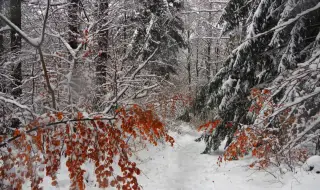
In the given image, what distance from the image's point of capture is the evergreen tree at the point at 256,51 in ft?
20.6

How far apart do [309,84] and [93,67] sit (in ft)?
22.2

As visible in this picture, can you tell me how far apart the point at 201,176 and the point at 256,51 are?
425 cm

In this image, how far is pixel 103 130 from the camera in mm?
3070

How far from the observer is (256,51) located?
7.59 metres

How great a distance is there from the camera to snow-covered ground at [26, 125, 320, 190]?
6.05 m

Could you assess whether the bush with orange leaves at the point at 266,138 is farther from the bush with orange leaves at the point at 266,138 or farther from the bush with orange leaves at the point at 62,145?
the bush with orange leaves at the point at 62,145

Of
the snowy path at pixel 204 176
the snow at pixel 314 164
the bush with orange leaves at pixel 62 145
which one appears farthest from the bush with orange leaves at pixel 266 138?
the bush with orange leaves at pixel 62 145

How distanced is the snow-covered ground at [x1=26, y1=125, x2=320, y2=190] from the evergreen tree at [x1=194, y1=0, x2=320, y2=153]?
111 centimetres

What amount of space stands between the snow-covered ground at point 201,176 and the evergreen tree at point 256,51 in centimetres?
111

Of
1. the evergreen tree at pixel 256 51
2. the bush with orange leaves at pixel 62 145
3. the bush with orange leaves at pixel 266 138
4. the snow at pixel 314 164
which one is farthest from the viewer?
the evergreen tree at pixel 256 51

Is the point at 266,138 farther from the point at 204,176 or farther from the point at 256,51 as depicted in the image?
the point at 204,176

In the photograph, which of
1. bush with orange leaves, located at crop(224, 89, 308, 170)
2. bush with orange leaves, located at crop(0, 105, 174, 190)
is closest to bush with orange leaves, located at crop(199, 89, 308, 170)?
bush with orange leaves, located at crop(224, 89, 308, 170)

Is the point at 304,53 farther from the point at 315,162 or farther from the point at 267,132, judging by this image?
the point at 315,162

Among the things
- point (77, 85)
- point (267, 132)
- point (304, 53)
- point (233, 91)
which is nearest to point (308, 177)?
point (267, 132)
